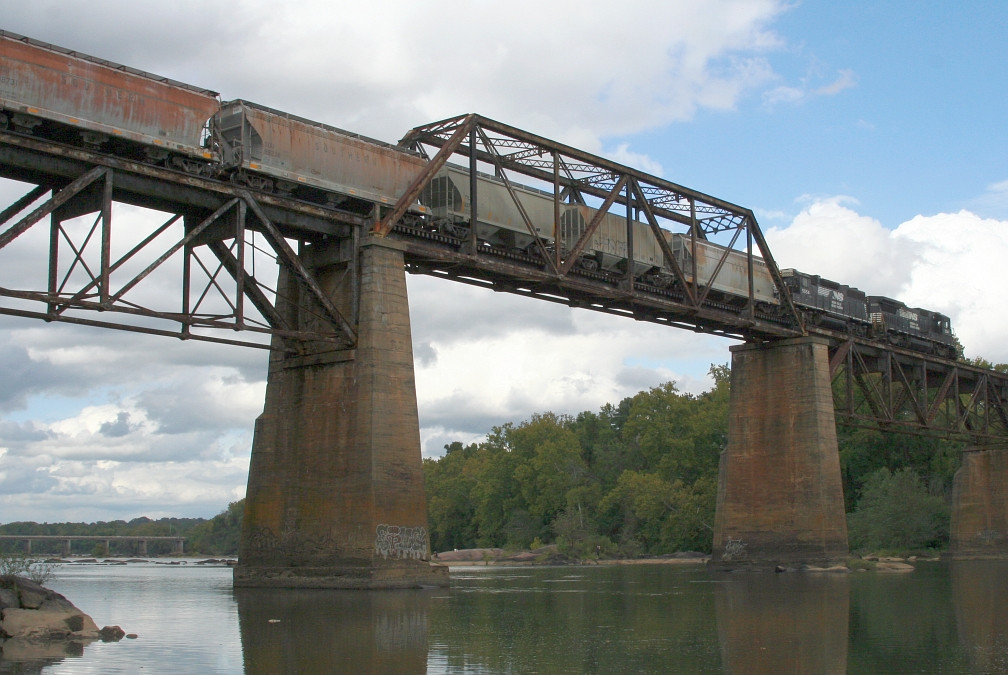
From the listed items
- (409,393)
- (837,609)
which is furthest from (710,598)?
(409,393)

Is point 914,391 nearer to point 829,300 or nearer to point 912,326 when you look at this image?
point 912,326

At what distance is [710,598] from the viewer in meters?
32.2

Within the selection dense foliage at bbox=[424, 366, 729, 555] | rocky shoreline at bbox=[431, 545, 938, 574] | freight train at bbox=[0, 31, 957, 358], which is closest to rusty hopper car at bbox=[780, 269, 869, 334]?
freight train at bbox=[0, 31, 957, 358]

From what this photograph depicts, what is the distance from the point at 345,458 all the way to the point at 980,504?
176ft

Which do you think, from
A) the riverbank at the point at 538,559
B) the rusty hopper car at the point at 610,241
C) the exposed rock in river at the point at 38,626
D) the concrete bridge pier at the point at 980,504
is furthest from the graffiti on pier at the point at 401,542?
the concrete bridge pier at the point at 980,504

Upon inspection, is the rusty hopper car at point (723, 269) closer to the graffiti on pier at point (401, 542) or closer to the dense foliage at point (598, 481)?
the graffiti on pier at point (401, 542)

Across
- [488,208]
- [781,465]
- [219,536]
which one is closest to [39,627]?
[488,208]

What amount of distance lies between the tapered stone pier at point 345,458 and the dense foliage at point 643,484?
131 feet

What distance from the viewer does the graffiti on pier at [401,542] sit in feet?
97.3

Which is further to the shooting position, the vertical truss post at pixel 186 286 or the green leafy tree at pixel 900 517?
the green leafy tree at pixel 900 517

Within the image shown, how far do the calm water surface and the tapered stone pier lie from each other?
3.60 feet

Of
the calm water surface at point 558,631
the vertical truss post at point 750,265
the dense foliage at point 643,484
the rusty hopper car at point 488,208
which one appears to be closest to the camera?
the calm water surface at point 558,631

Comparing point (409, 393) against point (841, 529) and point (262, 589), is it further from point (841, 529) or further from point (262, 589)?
point (841, 529)

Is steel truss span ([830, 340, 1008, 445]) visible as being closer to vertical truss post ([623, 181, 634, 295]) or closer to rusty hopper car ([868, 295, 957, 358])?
rusty hopper car ([868, 295, 957, 358])
